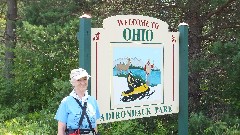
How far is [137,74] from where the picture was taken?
19.1 feet

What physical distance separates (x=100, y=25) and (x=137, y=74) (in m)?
4.02

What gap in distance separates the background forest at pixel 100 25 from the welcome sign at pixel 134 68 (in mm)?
1856

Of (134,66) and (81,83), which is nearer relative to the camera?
(81,83)

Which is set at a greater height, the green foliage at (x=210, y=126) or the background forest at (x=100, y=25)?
the background forest at (x=100, y=25)

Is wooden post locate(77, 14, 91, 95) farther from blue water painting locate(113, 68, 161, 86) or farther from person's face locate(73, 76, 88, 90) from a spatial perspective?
person's face locate(73, 76, 88, 90)

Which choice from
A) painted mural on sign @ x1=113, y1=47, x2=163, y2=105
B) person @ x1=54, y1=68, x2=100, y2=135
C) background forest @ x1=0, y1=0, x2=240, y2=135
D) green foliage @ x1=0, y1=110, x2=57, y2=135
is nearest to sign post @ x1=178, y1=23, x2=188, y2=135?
painted mural on sign @ x1=113, y1=47, x2=163, y2=105

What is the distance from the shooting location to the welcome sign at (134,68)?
17.8 ft

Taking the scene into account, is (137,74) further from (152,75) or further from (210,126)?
(210,126)

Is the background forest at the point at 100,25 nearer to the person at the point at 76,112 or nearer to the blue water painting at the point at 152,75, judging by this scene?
the blue water painting at the point at 152,75

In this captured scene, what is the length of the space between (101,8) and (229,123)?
4671mm

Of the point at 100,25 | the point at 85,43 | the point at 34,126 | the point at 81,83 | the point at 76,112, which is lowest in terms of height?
the point at 34,126

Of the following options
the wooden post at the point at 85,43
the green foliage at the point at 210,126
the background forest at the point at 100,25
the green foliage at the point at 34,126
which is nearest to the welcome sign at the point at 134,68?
the wooden post at the point at 85,43

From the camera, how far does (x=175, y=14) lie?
1030 cm

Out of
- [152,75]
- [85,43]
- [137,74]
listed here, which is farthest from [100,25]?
[85,43]
